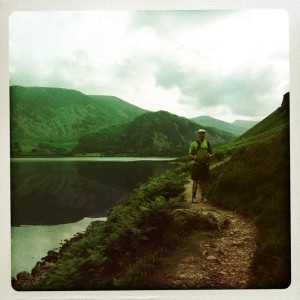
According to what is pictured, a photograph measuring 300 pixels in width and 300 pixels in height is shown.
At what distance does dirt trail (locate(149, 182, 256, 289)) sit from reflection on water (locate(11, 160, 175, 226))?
580mm

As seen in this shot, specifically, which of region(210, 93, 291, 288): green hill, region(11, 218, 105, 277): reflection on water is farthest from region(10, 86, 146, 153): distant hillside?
region(210, 93, 291, 288): green hill

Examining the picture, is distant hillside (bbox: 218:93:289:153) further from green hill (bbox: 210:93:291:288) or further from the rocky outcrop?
the rocky outcrop

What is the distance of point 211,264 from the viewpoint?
2613mm

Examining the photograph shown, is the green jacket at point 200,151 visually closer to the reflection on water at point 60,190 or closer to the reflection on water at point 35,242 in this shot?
the reflection on water at point 60,190

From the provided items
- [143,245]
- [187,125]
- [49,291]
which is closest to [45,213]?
[49,291]

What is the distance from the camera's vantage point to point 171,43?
8.93 feet

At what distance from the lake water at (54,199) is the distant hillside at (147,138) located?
108 mm

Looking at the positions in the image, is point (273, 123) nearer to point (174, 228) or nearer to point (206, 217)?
point (206, 217)

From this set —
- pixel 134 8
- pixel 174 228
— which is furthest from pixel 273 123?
pixel 134 8

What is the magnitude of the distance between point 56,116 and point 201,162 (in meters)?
1.13

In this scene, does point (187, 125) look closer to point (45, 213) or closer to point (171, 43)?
point (171, 43)

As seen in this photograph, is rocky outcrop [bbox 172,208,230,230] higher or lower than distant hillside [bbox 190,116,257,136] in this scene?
lower

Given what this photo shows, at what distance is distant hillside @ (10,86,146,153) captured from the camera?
8.86 feet

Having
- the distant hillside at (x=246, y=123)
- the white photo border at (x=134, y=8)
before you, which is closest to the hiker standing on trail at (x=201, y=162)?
the distant hillside at (x=246, y=123)
